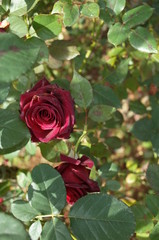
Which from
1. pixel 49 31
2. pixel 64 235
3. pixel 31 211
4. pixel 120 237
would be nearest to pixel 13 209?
pixel 31 211

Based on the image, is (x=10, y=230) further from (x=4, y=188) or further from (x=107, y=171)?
(x=4, y=188)

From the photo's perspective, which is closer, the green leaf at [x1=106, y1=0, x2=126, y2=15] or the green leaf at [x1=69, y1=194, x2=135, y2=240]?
the green leaf at [x1=69, y1=194, x2=135, y2=240]

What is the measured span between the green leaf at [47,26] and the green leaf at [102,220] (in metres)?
0.49

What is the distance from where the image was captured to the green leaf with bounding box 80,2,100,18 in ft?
3.50

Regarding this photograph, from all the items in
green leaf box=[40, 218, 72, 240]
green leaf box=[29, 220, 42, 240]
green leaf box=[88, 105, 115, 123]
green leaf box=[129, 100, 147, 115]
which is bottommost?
green leaf box=[129, 100, 147, 115]

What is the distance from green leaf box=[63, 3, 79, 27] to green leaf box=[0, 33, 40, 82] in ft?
1.47

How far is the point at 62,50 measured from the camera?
4.30ft

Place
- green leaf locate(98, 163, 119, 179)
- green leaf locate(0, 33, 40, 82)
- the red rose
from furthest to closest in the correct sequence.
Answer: green leaf locate(98, 163, 119, 179) → the red rose → green leaf locate(0, 33, 40, 82)

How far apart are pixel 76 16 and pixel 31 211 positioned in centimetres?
53

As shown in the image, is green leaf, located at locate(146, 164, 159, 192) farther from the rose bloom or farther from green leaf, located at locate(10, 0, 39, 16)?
green leaf, located at locate(10, 0, 39, 16)

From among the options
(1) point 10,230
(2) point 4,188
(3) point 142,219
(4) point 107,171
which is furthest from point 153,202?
(2) point 4,188

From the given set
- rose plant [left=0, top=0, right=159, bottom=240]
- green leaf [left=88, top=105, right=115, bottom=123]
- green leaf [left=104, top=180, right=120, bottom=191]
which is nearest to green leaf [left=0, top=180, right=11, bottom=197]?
rose plant [left=0, top=0, right=159, bottom=240]

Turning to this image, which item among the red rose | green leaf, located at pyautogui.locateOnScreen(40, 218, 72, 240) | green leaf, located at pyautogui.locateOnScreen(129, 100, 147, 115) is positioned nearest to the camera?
green leaf, located at pyautogui.locateOnScreen(40, 218, 72, 240)

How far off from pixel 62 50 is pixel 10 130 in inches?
16.4
